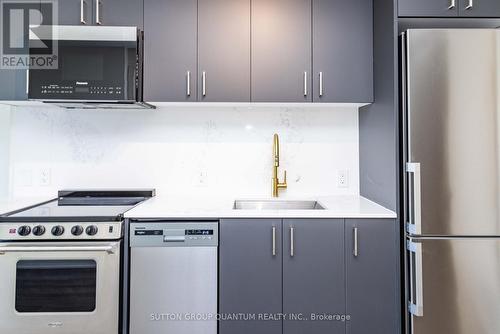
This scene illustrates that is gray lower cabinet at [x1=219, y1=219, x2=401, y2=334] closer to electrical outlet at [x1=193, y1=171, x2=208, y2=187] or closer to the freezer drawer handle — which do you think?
the freezer drawer handle

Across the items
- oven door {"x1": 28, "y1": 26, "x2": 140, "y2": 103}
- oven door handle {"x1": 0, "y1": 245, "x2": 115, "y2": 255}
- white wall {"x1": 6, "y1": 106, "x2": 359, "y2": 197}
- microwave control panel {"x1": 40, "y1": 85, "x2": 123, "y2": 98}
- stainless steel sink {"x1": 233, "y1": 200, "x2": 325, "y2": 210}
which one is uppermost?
oven door {"x1": 28, "y1": 26, "x2": 140, "y2": 103}

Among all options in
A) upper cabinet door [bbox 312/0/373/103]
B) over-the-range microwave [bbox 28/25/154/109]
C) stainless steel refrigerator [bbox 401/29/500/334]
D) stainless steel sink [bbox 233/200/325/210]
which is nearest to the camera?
stainless steel refrigerator [bbox 401/29/500/334]

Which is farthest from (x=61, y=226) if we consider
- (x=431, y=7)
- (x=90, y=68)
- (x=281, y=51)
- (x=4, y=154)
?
(x=431, y=7)

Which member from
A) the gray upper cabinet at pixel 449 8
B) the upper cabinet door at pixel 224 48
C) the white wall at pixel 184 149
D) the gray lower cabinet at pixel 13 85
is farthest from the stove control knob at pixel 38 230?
the gray upper cabinet at pixel 449 8

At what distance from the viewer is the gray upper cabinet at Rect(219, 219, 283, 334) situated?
66.2 inches

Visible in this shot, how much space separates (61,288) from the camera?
5.32 ft

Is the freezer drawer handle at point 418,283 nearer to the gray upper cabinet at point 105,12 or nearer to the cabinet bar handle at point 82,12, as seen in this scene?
the gray upper cabinet at point 105,12

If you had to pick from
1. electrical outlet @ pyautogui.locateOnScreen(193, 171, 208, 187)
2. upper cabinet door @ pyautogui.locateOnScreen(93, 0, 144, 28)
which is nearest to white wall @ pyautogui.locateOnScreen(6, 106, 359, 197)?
electrical outlet @ pyautogui.locateOnScreen(193, 171, 208, 187)

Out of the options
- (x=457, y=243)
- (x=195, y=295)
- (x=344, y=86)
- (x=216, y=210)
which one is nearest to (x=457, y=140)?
(x=457, y=243)

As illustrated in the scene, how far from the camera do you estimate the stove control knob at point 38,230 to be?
1.61 m

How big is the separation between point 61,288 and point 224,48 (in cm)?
151

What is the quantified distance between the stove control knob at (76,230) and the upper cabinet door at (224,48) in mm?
950

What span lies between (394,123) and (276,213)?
29.1 inches

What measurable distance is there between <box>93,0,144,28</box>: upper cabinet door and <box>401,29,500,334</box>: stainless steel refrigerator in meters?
1.46
